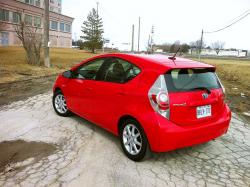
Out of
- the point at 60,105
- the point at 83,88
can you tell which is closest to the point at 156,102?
the point at 83,88

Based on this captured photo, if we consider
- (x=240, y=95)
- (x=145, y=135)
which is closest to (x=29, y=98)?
(x=145, y=135)

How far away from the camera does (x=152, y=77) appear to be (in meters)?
4.07

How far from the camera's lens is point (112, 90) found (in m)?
4.65

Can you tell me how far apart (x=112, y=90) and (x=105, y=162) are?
45.9 inches

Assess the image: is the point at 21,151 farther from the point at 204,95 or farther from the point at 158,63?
the point at 204,95

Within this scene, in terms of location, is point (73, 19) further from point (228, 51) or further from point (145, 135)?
point (145, 135)

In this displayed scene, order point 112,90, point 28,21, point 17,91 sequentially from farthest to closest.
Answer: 1. point 28,21
2. point 17,91
3. point 112,90

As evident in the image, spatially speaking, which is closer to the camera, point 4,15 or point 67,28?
point 4,15

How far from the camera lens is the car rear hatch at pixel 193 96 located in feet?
13.0

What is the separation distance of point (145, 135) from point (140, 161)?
1.66ft

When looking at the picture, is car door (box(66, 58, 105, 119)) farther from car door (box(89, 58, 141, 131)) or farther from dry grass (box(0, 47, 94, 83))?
dry grass (box(0, 47, 94, 83))

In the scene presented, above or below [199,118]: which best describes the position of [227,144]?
below

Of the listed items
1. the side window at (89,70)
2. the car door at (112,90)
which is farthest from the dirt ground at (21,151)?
the side window at (89,70)

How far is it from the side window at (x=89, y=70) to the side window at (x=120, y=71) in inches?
14.6
